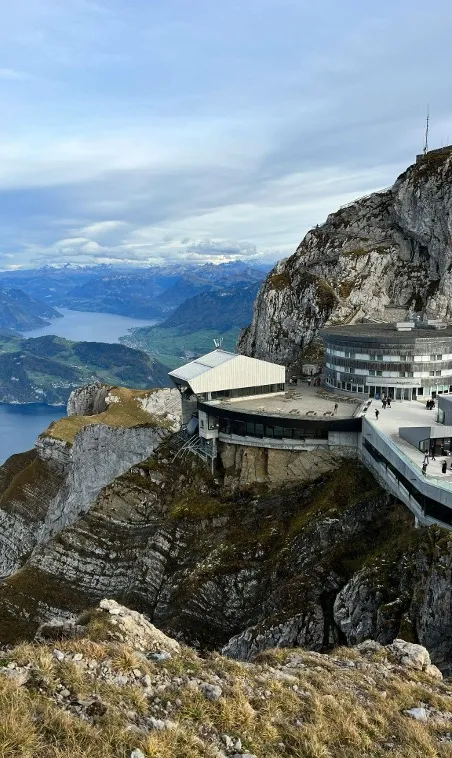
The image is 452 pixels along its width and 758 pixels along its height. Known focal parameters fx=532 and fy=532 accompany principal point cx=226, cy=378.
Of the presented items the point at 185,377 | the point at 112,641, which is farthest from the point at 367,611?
the point at 185,377

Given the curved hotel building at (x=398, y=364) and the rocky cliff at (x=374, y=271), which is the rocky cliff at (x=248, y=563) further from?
the rocky cliff at (x=374, y=271)

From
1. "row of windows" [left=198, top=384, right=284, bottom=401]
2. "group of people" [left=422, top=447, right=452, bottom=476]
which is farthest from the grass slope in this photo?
"row of windows" [left=198, top=384, right=284, bottom=401]

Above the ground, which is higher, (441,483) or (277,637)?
(441,483)

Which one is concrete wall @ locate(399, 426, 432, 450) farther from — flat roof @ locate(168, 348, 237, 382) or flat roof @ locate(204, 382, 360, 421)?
flat roof @ locate(168, 348, 237, 382)

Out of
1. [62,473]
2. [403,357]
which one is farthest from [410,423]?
[62,473]

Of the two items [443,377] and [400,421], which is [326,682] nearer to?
[400,421]

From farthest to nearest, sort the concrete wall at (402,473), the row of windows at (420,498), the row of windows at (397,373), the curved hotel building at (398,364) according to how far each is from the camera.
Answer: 1. the row of windows at (397,373)
2. the curved hotel building at (398,364)
3. the row of windows at (420,498)
4. the concrete wall at (402,473)

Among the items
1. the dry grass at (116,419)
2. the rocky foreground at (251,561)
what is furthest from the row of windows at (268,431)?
the dry grass at (116,419)
